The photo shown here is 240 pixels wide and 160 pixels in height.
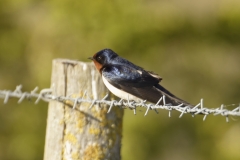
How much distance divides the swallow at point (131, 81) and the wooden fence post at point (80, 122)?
159mm

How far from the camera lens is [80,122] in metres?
2.40

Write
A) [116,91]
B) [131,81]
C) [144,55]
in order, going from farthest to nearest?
1. [144,55]
2. [131,81]
3. [116,91]

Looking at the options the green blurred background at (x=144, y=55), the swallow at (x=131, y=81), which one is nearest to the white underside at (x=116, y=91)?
the swallow at (x=131, y=81)

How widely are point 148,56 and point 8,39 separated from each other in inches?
84.5

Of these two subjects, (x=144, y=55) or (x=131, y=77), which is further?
(x=144, y=55)

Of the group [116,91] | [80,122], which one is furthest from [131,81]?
[80,122]

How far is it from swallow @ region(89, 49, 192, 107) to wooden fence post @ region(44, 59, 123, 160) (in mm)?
159

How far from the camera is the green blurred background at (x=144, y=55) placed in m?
6.44

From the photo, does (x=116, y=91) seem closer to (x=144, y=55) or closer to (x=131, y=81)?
(x=131, y=81)

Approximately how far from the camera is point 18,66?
23.2 feet

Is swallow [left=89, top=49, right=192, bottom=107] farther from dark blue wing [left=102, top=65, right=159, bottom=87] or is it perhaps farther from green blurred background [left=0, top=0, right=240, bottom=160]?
green blurred background [left=0, top=0, right=240, bottom=160]

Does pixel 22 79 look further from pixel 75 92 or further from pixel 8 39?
pixel 75 92

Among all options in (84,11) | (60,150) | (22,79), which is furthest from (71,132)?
(22,79)

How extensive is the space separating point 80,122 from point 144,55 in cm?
429
